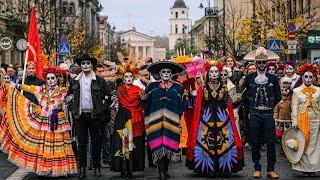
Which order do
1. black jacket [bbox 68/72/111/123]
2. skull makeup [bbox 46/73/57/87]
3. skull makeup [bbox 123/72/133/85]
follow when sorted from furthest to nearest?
skull makeup [bbox 123/72/133/85] → skull makeup [bbox 46/73/57/87] → black jacket [bbox 68/72/111/123]

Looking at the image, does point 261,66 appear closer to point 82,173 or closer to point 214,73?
point 214,73

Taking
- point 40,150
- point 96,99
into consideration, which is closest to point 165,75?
point 96,99

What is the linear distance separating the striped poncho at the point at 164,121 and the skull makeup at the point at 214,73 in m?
0.61

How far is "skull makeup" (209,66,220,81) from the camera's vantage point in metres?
11.6

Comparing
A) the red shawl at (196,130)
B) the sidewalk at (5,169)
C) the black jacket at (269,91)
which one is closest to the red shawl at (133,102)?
the red shawl at (196,130)

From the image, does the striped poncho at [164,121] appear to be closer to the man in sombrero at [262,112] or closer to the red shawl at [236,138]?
the red shawl at [236,138]

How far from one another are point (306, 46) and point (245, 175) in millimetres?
28261

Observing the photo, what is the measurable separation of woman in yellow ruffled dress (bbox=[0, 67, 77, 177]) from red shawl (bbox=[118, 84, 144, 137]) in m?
0.98

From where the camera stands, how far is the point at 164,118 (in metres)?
11.3

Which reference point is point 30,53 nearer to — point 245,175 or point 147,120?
point 147,120

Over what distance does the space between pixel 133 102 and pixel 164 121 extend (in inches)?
27.9

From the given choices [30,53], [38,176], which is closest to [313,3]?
[30,53]

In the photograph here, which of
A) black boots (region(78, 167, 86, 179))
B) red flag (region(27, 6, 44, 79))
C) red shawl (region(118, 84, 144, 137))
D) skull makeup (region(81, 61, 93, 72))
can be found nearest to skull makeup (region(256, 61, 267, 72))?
red shawl (region(118, 84, 144, 137))

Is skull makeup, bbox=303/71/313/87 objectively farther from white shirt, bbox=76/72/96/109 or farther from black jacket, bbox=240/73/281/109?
white shirt, bbox=76/72/96/109
